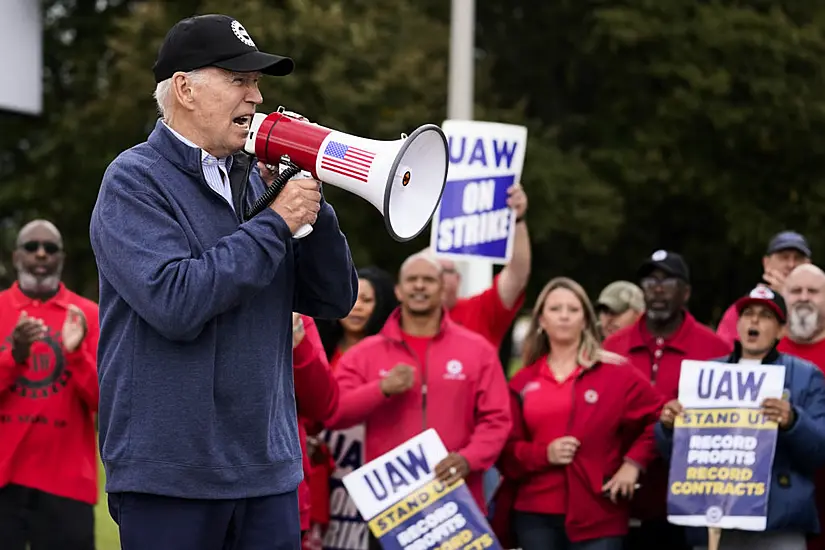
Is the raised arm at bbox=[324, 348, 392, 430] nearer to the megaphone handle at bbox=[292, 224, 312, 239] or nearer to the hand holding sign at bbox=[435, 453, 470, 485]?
the hand holding sign at bbox=[435, 453, 470, 485]

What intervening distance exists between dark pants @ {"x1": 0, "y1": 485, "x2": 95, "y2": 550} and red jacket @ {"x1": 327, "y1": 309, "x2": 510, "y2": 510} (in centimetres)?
146

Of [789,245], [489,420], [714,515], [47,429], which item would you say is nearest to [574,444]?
[489,420]

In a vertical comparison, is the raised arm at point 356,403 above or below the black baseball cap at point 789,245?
below

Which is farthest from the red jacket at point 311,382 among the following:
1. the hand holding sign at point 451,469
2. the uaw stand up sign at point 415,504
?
the hand holding sign at point 451,469

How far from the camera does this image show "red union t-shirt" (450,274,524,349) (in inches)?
330

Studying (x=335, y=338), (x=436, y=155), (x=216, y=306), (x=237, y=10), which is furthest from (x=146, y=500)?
(x=237, y=10)

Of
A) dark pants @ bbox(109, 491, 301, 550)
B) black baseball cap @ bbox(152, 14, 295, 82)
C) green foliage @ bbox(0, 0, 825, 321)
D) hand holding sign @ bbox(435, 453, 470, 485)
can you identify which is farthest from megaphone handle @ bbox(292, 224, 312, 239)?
green foliage @ bbox(0, 0, 825, 321)

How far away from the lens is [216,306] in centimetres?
352

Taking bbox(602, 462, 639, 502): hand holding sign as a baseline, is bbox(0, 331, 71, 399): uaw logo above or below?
above

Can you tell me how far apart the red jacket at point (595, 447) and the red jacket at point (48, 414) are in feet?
7.06

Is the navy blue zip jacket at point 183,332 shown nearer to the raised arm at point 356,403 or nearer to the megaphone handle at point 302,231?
the megaphone handle at point 302,231

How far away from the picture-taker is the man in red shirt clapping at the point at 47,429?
730cm

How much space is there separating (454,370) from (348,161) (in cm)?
373

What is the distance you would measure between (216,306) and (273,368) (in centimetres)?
31
